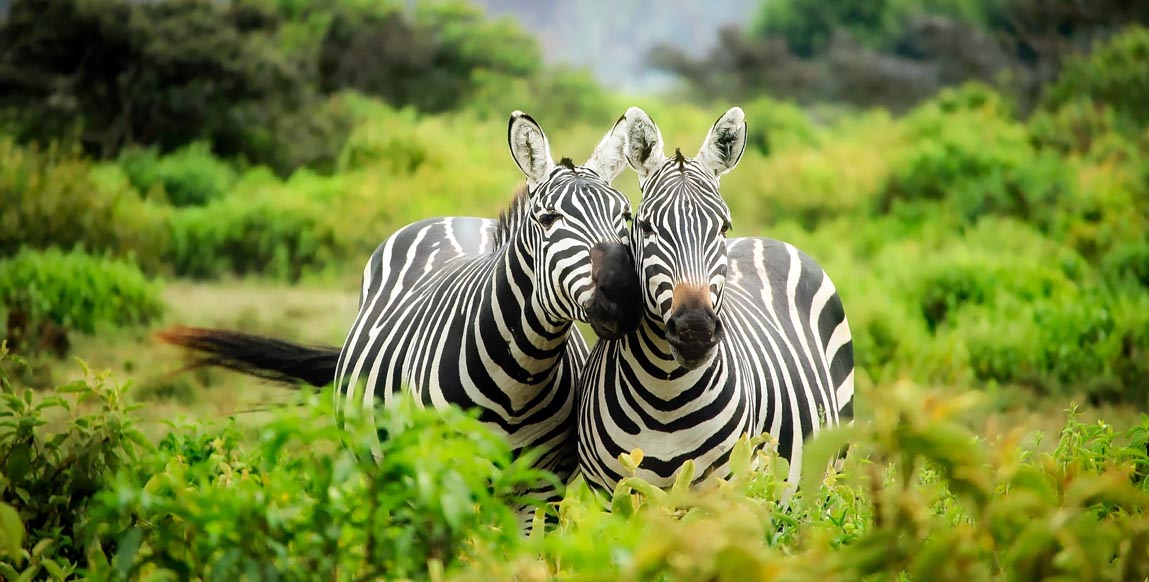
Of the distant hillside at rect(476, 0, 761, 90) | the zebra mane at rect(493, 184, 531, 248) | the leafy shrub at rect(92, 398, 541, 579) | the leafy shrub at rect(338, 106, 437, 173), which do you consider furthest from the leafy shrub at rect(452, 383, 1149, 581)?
the distant hillside at rect(476, 0, 761, 90)

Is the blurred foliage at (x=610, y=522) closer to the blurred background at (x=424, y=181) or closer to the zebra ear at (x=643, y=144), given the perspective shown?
the zebra ear at (x=643, y=144)

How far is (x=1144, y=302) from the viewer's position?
7281 millimetres

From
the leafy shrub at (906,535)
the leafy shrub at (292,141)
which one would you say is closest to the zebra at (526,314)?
the leafy shrub at (906,535)

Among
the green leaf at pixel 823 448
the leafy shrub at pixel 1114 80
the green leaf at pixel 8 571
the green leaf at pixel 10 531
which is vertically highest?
the leafy shrub at pixel 1114 80

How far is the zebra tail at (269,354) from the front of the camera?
4609 mm

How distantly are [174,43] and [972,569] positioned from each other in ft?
42.6

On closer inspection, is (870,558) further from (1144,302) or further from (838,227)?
(838,227)

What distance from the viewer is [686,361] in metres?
2.76

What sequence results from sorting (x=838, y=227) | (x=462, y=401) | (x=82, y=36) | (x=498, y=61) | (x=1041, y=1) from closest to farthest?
(x=462, y=401), (x=838, y=227), (x=82, y=36), (x=1041, y=1), (x=498, y=61)

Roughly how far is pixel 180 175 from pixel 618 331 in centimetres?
992

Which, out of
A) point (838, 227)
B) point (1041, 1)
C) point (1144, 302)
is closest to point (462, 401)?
point (1144, 302)

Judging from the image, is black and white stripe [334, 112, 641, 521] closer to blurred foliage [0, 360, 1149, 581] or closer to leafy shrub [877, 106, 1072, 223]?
blurred foliage [0, 360, 1149, 581]

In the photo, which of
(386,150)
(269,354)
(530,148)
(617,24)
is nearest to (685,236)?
(530,148)

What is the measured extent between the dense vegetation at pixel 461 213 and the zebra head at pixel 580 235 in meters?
0.51
